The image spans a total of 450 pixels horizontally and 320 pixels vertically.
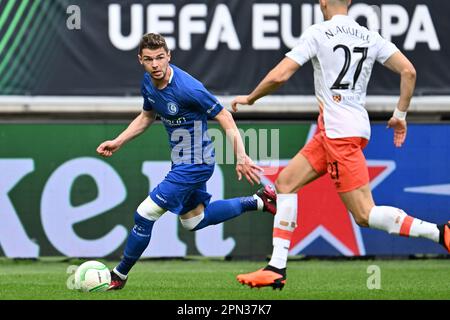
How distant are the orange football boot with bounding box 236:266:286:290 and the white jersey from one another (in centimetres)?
115

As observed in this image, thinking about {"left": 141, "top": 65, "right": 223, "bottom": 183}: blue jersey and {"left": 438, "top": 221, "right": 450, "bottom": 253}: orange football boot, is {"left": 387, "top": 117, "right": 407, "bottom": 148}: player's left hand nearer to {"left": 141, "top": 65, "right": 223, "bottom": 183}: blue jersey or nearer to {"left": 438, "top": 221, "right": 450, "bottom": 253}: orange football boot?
{"left": 438, "top": 221, "right": 450, "bottom": 253}: orange football boot

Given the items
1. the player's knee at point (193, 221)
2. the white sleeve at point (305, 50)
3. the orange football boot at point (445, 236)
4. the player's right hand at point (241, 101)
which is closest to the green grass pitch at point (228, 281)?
the player's knee at point (193, 221)

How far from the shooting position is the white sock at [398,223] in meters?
8.16

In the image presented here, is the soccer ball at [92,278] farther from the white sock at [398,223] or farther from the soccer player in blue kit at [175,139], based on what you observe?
the white sock at [398,223]

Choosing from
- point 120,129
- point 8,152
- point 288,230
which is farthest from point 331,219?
point 288,230

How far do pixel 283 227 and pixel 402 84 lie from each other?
1.45 metres

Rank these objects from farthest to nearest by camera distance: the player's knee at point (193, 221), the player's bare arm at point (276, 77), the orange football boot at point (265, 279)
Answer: the player's knee at point (193, 221), the orange football boot at point (265, 279), the player's bare arm at point (276, 77)

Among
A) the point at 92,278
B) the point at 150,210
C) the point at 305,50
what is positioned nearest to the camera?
the point at 305,50

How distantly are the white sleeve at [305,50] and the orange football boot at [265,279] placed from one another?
1.63 metres

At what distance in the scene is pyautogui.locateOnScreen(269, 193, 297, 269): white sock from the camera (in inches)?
338

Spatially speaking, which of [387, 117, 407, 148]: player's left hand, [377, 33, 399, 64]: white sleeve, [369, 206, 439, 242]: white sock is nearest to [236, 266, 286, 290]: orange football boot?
[369, 206, 439, 242]: white sock

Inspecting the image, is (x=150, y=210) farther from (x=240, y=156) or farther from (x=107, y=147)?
(x=240, y=156)

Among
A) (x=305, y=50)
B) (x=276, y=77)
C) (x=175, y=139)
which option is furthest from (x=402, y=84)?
(x=175, y=139)

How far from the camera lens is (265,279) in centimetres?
849
